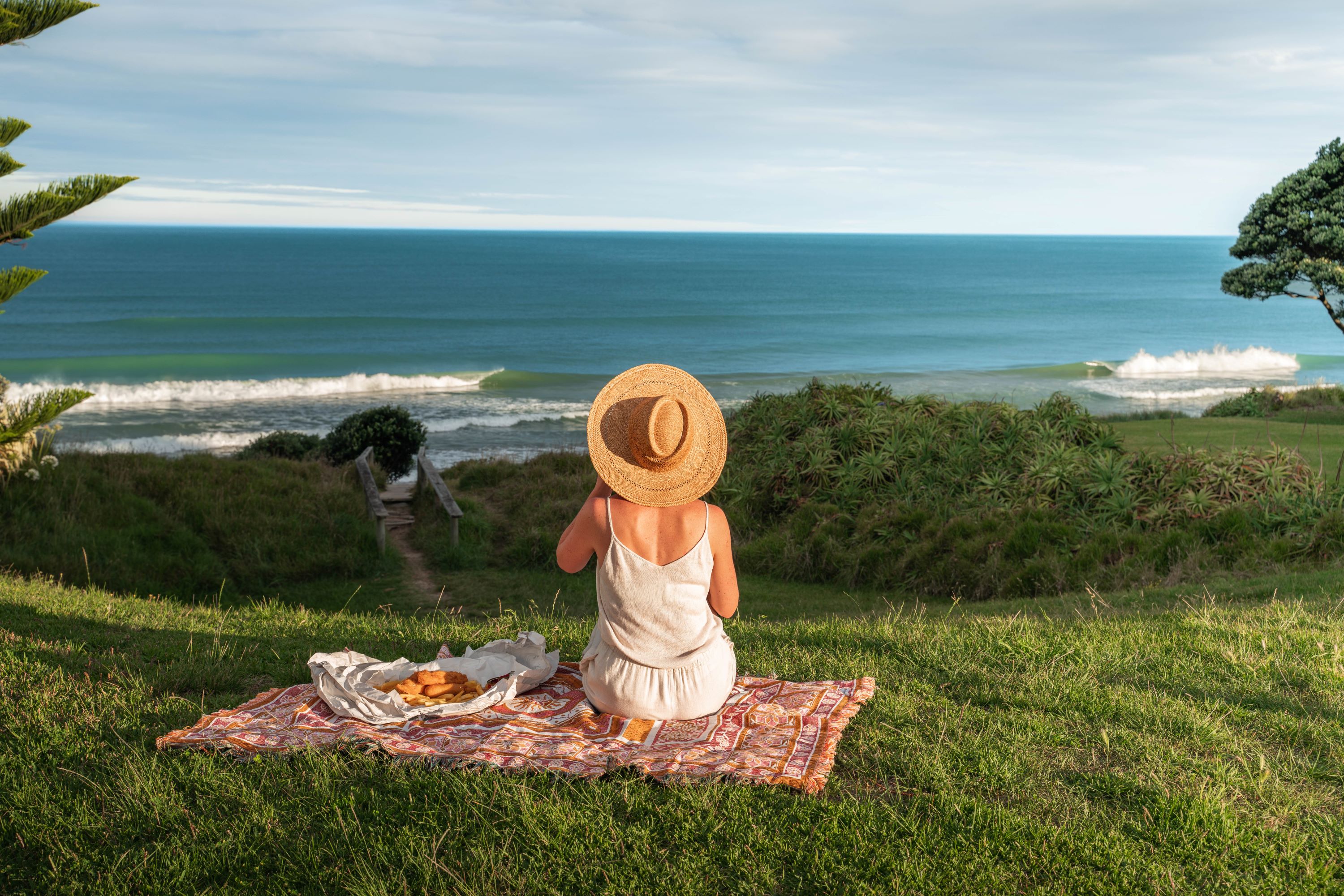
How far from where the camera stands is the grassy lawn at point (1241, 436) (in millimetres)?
12516

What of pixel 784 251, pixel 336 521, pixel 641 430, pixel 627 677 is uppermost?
pixel 784 251

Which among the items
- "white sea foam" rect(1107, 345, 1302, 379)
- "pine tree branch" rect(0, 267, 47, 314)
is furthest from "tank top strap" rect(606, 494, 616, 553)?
"white sea foam" rect(1107, 345, 1302, 379)

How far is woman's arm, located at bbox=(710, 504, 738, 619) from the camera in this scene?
14.2ft

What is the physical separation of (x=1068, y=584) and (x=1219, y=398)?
32987 millimetres

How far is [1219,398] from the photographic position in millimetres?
37375

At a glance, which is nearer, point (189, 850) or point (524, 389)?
point (189, 850)

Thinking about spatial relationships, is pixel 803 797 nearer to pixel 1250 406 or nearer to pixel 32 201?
pixel 32 201

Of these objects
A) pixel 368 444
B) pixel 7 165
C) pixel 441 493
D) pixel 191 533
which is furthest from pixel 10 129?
pixel 368 444

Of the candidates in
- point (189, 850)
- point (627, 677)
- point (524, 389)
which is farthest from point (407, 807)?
point (524, 389)

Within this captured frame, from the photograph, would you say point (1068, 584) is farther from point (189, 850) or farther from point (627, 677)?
point (189, 850)

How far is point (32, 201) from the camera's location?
26.7 ft

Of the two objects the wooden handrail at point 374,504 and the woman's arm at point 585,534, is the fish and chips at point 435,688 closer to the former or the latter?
the woman's arm at point 585,534

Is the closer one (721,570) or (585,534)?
(585,534)

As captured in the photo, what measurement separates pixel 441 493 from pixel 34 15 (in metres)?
7.93
